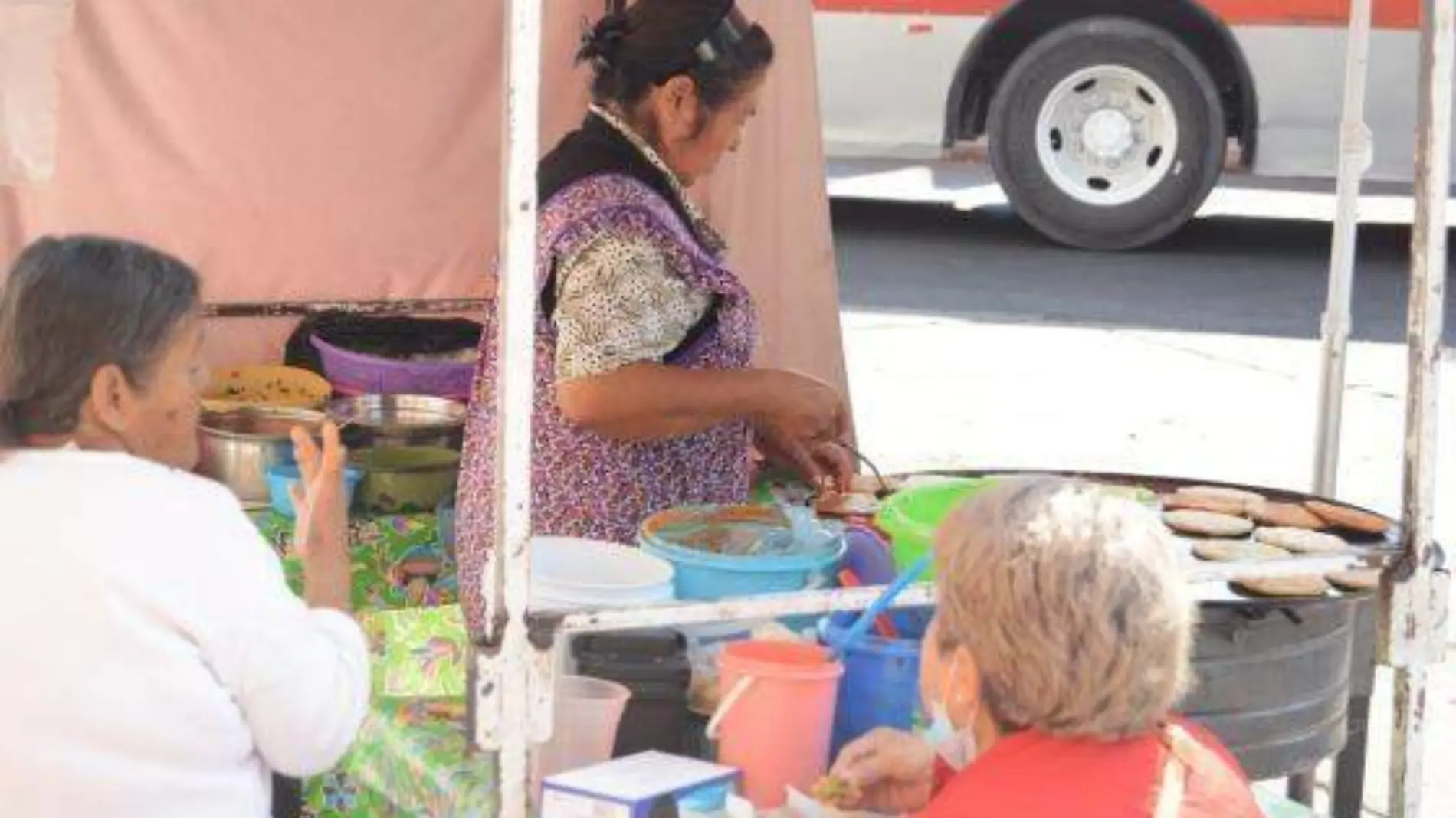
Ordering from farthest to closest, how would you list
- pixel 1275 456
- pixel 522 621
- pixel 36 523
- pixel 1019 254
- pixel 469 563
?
1. pixel 1019 254
2. pixel 1275 456
3. pixel 469 563
4. pixel 522 621
5. pixel 36 523

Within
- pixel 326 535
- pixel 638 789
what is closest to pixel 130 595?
pixel 326 535

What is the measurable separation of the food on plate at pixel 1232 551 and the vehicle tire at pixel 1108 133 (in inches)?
276

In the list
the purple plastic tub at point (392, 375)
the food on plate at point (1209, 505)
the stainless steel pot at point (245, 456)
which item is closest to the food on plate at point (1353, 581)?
the food on plate at point (1209, 505)

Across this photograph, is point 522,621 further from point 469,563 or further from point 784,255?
point 784,255

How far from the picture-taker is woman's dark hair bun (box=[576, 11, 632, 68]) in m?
3.23

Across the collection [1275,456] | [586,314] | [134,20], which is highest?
[134,20]

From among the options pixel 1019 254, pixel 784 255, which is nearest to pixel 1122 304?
pixel 1019 254

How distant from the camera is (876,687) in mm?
2619

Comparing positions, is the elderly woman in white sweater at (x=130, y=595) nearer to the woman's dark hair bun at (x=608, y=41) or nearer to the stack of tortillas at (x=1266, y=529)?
the woman's dark hair bun at (x=608, y=41)

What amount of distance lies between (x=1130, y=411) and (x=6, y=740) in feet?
19.8

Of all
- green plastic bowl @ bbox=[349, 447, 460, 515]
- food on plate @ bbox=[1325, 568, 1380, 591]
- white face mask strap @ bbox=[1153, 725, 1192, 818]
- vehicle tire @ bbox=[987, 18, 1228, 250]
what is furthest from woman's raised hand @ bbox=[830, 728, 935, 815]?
vehicle tire @ bbox=[987, 18, 1228, 250]

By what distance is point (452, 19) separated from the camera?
4766mm

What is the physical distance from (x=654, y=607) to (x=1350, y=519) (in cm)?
142

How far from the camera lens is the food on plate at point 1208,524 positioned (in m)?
3.30
